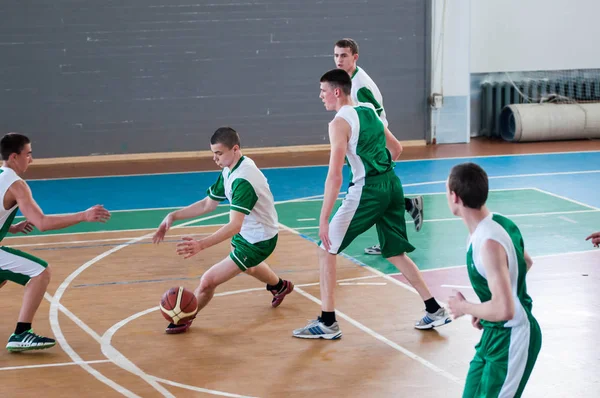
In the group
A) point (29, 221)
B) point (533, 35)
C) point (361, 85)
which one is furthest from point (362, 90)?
point (533, 35)

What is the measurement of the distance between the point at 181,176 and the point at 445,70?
606 cm

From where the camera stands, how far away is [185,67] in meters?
16.7

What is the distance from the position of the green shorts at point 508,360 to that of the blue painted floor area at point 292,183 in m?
8.19

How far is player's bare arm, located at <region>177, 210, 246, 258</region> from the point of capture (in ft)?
20.8

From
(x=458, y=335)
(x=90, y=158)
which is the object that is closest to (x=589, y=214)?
(x=458, y=335)

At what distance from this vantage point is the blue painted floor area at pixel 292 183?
12.9m

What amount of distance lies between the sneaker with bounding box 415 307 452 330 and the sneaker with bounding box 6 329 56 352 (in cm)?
294

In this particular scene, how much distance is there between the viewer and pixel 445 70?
17703 mm

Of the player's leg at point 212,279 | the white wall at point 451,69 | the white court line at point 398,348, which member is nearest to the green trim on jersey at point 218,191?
the player's leg at point 212,279

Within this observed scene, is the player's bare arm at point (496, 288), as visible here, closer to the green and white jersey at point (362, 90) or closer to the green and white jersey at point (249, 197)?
the green and white jersey at point (249, 197)

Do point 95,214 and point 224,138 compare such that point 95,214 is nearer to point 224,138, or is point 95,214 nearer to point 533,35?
point 224,138

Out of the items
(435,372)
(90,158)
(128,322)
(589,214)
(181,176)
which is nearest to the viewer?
(435,372)

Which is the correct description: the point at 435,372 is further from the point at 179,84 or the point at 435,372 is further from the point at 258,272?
the point at 179,84

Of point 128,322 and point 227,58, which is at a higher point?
point 227,58
